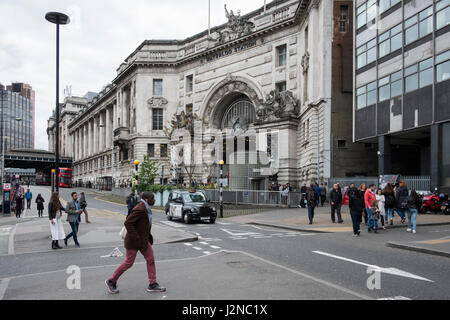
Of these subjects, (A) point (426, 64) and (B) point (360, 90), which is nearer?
(A) point (426, 64)

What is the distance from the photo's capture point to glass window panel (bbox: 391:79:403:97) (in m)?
28.5

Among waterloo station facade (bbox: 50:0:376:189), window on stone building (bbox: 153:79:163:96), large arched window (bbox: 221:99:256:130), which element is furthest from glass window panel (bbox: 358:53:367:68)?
window on stone building (bbox: 153:79:163:96)

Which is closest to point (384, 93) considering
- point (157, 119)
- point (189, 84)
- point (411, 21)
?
point (411, 21)

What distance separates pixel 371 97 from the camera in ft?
103

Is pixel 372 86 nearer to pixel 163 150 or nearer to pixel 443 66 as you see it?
pixel 443 66

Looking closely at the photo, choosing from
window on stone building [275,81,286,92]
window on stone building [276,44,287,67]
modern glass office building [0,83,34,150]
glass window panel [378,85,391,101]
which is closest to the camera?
glass window panel [378,85,391,101]

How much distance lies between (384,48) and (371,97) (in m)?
3.60

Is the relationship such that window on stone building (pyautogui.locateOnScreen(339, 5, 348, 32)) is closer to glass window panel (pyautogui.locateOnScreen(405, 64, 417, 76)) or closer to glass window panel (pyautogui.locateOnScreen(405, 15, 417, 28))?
glass window panel (pyautogui.locateOnScreen(405, 15, 417, 28))

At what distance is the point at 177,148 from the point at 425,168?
1257 inches

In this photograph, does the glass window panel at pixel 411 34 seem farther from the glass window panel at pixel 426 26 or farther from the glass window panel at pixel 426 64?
the glass window panel at pixel 426 64

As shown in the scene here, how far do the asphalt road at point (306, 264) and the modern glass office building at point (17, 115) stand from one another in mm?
155219

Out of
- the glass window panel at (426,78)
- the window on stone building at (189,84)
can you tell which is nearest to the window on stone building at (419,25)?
the glass window panel at (426,78)

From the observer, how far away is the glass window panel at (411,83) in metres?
27.0

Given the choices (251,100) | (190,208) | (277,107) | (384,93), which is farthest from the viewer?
(251,100)
